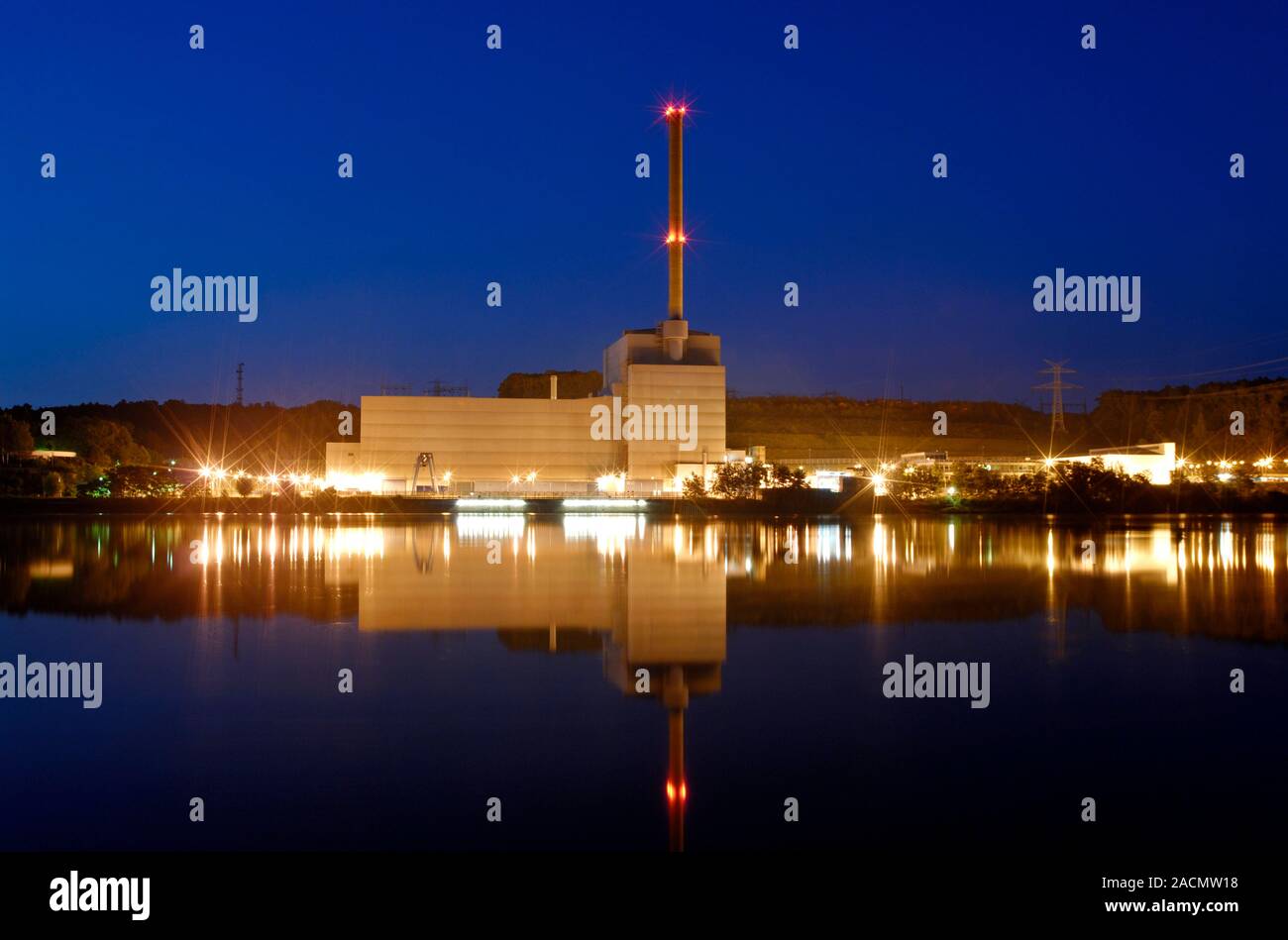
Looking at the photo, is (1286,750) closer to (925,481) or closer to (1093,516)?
(1093,516)

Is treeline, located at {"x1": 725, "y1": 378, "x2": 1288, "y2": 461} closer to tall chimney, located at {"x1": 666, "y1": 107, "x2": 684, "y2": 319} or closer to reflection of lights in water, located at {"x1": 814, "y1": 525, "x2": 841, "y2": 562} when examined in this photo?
tall chimney, located at {"x1": 666, "y1": 107, "x2": 684, "y2": 319}

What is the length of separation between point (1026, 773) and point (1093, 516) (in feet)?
128

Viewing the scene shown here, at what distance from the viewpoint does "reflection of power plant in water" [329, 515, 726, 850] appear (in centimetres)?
902

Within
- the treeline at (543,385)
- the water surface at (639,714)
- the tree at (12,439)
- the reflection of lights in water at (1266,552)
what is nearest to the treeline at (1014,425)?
the treeline at (543,385)

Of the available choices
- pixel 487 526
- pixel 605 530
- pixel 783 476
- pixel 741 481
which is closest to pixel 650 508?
pixel 741 481

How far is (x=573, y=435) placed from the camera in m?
78.6

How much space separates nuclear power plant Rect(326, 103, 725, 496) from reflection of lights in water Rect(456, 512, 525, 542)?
2861 cm

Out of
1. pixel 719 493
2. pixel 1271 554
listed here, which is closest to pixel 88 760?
pixel 1271 554

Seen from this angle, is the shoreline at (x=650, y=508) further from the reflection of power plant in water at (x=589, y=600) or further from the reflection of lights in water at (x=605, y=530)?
the reflection of power plant in water at (x=589, y=600)

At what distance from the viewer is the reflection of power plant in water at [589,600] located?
902 cm

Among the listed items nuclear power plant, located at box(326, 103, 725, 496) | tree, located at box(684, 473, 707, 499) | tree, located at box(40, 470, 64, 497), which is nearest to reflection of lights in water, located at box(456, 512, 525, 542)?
tree, located at box(684, 473, 707, 499)

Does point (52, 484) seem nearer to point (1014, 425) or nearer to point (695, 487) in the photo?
point (695, 487)

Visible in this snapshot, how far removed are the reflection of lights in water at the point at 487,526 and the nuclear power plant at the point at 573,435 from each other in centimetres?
2861
